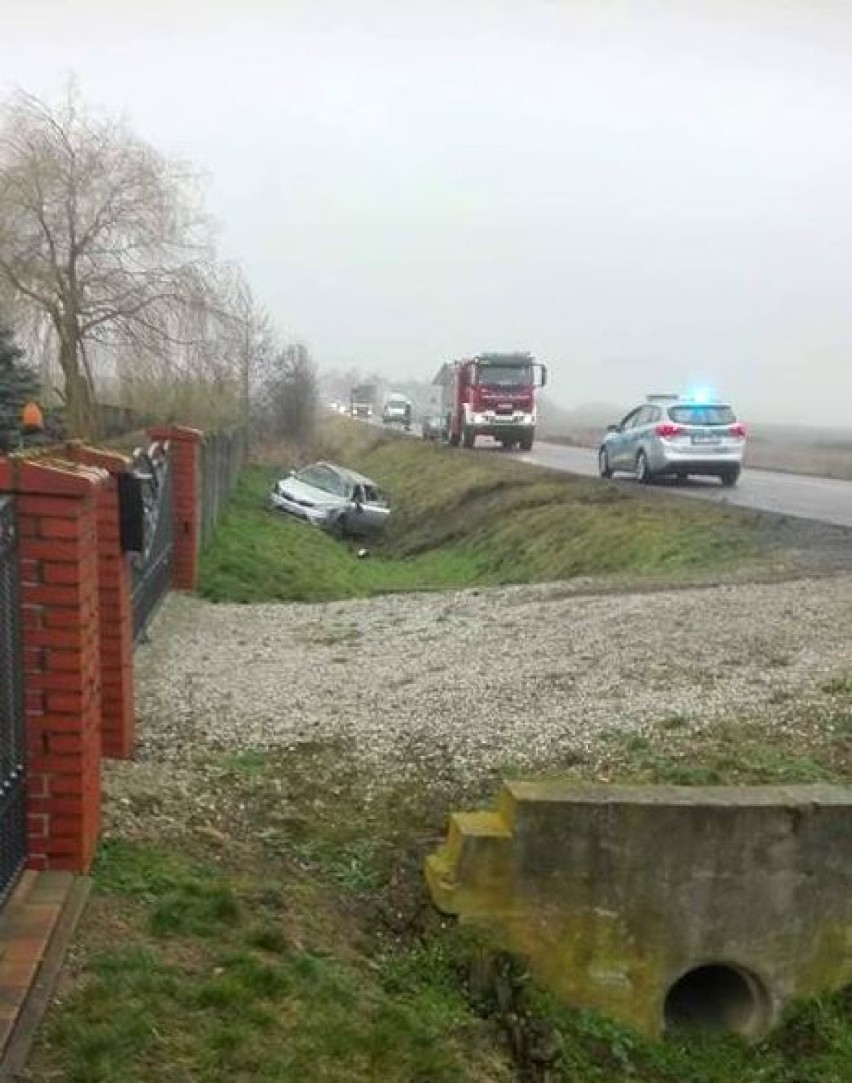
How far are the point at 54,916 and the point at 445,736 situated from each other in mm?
3026

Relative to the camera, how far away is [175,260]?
2291 cm

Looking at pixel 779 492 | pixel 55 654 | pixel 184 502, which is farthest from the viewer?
pixel 779 492

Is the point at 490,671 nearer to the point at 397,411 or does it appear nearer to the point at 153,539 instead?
the point at 153,539

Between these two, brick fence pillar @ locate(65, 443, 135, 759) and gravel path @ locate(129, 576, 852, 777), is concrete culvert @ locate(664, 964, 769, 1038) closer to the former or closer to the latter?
gravel path @ locate(129, 576, 852, 777)

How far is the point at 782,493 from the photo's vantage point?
65.3ft

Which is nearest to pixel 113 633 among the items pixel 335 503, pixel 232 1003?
pixel 232 1003

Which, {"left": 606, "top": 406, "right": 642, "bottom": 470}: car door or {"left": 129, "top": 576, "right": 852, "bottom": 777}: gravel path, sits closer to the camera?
{"left": 129, "top": 576, "right": 852, "bottom": 777}: gravel path

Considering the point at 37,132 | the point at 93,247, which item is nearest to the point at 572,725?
the point at 93,247

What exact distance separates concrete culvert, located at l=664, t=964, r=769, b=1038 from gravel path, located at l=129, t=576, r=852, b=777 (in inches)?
52.3

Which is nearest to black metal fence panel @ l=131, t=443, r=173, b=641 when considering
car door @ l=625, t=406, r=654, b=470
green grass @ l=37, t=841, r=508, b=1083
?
green grass @ l=37, t=841, r=508, b=1083

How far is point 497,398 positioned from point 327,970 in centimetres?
3023

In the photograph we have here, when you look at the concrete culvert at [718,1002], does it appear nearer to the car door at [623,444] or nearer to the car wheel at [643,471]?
the car wheel at [643,471]

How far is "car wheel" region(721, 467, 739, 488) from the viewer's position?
20.2 metres

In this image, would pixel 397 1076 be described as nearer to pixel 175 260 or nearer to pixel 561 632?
pixel 561 632
